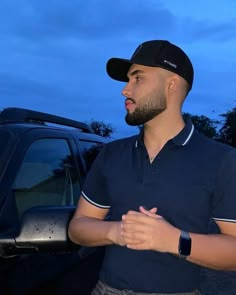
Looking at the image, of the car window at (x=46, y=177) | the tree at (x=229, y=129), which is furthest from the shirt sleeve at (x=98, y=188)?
the tree at (x=229, y=129)

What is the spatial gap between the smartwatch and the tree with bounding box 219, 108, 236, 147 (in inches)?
1487

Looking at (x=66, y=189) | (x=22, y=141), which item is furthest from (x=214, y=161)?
(x=66, y=189)

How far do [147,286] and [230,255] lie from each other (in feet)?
1.15

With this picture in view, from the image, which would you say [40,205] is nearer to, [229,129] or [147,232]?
[147,232]

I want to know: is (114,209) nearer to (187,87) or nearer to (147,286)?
(147,286)

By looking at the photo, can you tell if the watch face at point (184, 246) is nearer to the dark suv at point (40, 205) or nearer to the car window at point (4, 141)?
the dark suv at point (40, 205)

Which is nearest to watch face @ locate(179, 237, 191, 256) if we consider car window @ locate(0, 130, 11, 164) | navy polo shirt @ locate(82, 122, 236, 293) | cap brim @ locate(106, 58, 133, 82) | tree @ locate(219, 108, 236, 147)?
navy polo shirt @ locate(82, 122, 236, 293)

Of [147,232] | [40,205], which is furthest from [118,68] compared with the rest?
[147,232]

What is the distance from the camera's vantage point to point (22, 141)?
270 centimetres

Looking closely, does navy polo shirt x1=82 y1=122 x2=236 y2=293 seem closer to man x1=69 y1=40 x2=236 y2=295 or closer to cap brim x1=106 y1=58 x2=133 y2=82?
man x1=69 y1=40 x2=236 y2=295

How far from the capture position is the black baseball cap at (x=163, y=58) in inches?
92.6

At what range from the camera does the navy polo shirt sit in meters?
2.15

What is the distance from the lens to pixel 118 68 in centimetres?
255

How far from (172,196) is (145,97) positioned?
45cm
